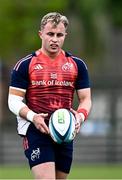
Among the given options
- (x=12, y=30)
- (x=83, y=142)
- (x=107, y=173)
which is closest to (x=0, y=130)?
(x=83, y=142)

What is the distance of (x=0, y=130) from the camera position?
2783 cm

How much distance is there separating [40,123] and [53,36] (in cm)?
95

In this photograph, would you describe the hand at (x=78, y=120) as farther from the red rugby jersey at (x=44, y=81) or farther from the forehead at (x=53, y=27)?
the forehead at (x=53, y=27)

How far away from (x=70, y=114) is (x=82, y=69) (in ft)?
2.25

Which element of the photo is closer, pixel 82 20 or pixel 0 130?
pixel 0 130

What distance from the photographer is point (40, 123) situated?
423 inches

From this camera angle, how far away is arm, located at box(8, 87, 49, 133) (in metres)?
10.8

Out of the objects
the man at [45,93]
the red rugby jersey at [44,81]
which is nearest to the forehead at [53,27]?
the man at [45,93]

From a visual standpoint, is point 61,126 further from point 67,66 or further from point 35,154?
point 67,66

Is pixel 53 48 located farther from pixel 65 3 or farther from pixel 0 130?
pixel 65 3

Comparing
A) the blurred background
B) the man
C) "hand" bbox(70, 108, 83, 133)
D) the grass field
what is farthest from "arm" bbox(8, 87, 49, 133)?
the blurred background

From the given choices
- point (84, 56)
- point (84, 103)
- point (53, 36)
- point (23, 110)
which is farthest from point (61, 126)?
point (84, 56)

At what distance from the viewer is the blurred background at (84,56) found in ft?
85.6

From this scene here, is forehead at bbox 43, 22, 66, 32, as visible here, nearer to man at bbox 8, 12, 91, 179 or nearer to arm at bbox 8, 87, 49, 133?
man at bbox 8, 12, 91, 179
